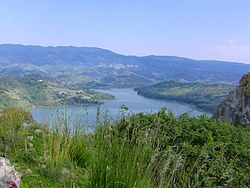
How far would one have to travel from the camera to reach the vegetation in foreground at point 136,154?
379cm

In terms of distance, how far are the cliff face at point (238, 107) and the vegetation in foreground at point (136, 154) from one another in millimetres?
3454

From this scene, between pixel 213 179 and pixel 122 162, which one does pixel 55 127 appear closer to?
pixel 122 162

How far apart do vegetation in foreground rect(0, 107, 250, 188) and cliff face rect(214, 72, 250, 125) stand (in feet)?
11.3

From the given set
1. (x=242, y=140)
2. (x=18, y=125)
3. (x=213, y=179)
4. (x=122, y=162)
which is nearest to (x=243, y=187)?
(x=213, y=179)

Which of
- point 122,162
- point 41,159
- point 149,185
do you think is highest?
point 122,162

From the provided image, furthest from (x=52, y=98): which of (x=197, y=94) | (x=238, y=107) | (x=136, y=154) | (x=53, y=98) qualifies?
(x=197, y=94)

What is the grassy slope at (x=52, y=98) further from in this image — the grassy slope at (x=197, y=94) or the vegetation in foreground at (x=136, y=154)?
the grassy slope at (x=197, y=94)

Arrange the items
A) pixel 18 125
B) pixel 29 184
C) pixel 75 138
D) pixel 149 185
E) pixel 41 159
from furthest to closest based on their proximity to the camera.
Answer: pixel 18 125 → pixel 75 138 → pixel 41 159 → pixel 29 184 → pixel 149 185

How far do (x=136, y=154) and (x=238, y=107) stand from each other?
23.5ft

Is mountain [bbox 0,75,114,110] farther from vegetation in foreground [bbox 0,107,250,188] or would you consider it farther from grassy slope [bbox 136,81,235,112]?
grassy slope [bbox 136,81,235,112]

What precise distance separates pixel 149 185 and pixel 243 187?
1853 millimetres

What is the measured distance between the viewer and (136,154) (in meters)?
3.78

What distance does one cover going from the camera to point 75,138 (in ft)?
19.2

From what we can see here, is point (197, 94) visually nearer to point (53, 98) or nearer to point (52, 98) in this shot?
point (53, 98)
